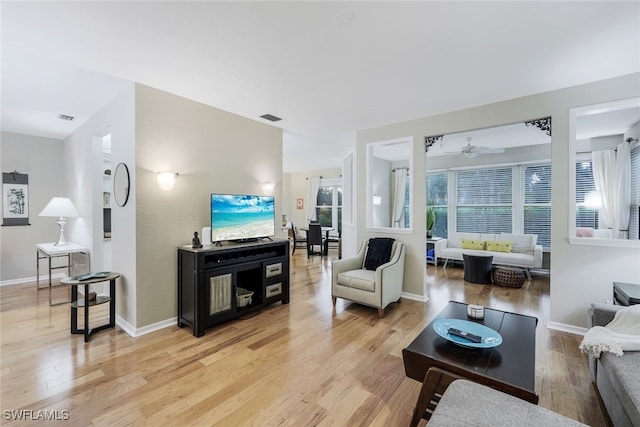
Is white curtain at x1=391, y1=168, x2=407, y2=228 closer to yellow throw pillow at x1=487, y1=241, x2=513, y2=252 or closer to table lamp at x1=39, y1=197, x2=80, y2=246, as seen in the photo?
yellow throw pillow at x1=487, y1=241, x2=513, y2=252

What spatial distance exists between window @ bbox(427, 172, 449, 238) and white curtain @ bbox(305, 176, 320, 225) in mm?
3882

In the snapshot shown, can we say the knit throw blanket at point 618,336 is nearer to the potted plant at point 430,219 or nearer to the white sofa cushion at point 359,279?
the white sofa cushion at point 359,279

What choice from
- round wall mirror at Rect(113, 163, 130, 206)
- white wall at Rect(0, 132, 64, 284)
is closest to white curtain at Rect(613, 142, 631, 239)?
round wall mirror at Rect(113, 163, 130, 206)

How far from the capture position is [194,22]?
76.5 inches

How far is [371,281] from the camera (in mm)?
3449

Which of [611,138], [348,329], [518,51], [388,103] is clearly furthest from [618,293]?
[611,138]

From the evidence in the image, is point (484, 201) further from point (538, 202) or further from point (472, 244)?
point (472, 244)

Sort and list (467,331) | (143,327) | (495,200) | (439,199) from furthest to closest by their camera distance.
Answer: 1. (439,199)
2. (495,200)
3. (143,327)
4. (467,331)

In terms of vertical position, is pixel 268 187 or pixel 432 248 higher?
pixel 268 187

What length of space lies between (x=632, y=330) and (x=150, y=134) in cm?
440

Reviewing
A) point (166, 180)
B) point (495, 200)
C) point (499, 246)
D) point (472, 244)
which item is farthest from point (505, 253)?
point (166, 180)

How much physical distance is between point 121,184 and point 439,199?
6704 mm

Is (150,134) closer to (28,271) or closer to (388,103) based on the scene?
(388,103)

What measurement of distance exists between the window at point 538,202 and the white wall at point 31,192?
29.6 ft
